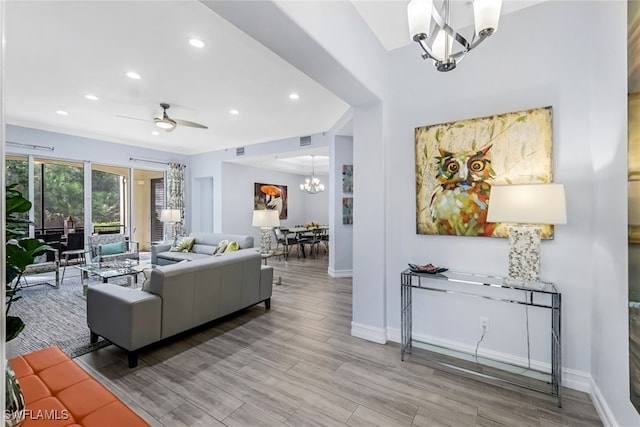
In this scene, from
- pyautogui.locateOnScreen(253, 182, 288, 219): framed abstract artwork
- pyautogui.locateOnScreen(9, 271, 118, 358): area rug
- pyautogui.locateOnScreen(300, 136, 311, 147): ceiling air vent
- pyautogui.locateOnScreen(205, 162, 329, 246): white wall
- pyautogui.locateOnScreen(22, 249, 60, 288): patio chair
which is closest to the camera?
pyautogui.locateOnScreen(9, 271, 118, 358): area rug

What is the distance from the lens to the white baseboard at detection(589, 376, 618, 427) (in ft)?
5.62

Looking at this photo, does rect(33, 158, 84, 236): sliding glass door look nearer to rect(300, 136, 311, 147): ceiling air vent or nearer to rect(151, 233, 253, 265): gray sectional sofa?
rect(151, 233, 253, 265): gray sectional sofa

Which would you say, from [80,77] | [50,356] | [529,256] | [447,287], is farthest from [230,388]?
[80,77]

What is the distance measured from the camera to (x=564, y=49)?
A: 2.20 m

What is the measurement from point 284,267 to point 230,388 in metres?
4.50

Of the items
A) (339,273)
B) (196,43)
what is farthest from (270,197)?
(196,43)

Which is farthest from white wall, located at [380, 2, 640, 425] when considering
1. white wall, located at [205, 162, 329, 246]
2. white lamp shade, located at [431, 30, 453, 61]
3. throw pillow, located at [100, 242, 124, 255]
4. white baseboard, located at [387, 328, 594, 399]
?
white wall, located at [205, 162, 329, 246]

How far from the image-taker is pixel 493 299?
2.38m

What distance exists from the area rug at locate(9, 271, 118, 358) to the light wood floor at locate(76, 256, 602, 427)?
0.41m

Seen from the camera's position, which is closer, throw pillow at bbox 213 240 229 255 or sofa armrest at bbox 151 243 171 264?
throw pillow at bbox 213 240 229 255

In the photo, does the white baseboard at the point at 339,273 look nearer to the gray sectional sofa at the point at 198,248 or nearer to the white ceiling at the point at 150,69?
the gray sectional sofa at the point at 198,248

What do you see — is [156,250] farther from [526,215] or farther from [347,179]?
[526,215]

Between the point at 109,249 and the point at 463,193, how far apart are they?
20.7ft

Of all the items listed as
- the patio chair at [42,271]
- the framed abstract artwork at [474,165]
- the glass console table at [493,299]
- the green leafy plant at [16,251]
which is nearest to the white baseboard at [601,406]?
the glass console table at [493,299]
